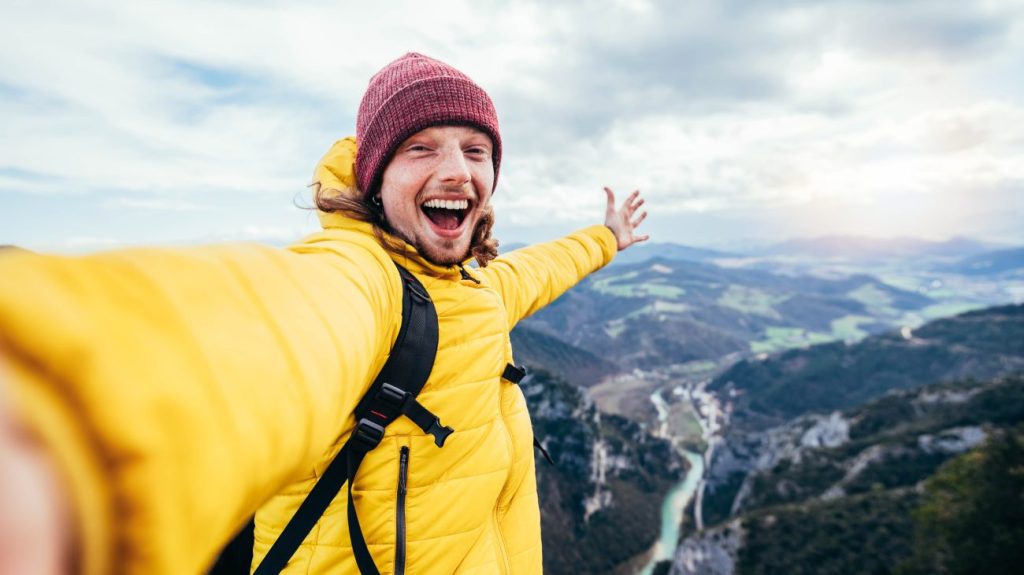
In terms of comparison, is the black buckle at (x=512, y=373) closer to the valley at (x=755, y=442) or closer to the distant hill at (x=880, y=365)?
the valley at (x=755, y=442)

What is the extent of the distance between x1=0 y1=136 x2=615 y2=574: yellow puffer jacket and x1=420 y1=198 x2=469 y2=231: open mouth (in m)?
0.64

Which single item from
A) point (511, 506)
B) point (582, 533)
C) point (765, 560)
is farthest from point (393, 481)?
point (582, 533)

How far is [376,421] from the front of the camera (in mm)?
1940

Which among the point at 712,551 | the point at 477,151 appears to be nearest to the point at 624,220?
the point at 477,151

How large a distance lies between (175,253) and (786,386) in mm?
154510

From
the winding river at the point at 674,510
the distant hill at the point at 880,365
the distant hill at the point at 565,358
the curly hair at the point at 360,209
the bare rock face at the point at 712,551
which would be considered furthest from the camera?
the distant hill at the point at 565,358

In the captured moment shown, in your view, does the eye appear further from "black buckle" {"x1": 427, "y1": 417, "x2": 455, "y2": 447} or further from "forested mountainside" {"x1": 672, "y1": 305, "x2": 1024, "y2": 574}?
"forested mountainside" {"x1": 672, "y1": 305, "x2": 1024, "y2": 574}

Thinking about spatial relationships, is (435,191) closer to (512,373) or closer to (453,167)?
(453,167)

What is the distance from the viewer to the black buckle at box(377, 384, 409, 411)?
1928 millimetres

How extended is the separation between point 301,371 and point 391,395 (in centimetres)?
87

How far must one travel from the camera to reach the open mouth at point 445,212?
2.61 m

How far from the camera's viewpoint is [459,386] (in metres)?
2.28

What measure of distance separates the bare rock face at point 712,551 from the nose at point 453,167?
50.2 m

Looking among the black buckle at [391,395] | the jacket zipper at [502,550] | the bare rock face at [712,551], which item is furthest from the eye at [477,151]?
the bare rock face at [712,551]
